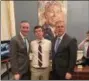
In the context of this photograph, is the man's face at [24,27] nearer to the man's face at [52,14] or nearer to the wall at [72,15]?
the wall at [72,15]

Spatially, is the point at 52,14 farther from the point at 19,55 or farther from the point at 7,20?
the point at 19,55

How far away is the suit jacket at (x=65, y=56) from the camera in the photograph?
2.55m

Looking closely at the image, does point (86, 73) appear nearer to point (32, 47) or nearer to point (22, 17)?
point (32, 47)

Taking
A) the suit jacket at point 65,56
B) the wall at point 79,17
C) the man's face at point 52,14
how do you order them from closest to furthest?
the suit jacket at point 65,56 < the wall at point 79,17 < the man's face at point 52,14

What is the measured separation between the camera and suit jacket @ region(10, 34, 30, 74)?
2.61m

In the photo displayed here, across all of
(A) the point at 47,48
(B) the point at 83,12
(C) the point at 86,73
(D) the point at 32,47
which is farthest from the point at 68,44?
(B) the point at 83,12

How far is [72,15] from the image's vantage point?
4.72 meters

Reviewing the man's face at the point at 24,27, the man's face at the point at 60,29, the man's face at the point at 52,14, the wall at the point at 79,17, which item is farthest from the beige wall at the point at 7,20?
the man's face at the point at 60,29

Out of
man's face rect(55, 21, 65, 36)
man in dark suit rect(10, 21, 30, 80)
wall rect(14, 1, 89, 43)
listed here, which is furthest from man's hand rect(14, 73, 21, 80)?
wall rect(14, 1, 89, 43)

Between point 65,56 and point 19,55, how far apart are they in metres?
0.58

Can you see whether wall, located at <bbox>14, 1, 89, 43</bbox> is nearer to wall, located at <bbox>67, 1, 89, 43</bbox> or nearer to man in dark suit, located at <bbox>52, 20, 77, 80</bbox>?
wall, located at <bbox>67, 1, 89, 43</bbox>

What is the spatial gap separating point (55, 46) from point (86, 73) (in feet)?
2.61

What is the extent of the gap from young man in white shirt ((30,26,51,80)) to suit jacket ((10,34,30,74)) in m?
0.12

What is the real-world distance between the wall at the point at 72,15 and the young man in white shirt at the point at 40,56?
6.65 feet
